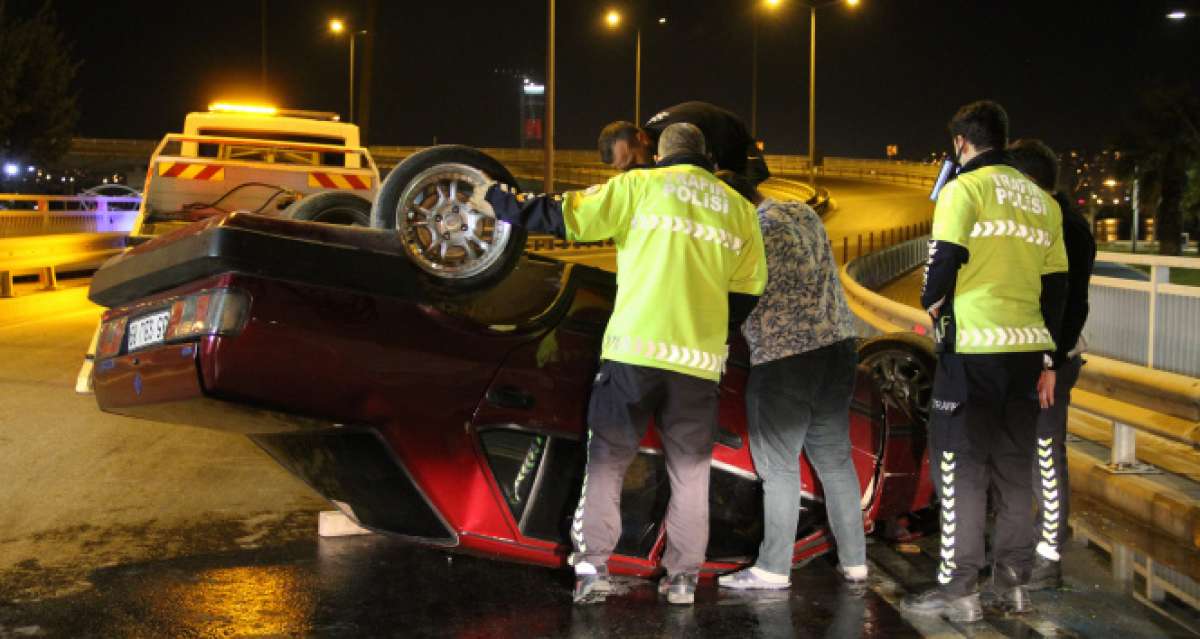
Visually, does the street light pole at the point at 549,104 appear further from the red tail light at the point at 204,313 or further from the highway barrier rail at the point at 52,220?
the red tail light at the point at 204,313

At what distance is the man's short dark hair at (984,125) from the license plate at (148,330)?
298 centimetres

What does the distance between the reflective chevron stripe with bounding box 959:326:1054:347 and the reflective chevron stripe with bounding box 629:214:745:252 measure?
943mm

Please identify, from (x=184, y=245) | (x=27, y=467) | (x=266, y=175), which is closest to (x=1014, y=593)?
(x=184, y=245)

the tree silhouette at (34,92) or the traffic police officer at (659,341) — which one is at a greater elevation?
the tree silhouette at (34,92)

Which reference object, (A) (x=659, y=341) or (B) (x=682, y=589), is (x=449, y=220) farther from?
(B) (x=682, y=589)

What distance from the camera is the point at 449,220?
4.41 metres

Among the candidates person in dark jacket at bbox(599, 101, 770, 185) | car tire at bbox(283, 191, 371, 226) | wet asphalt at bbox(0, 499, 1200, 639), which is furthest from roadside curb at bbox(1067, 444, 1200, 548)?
car tire at bbox(283, 191, 371, 226)

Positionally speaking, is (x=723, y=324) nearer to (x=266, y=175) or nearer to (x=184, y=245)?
(x=184, y=245)

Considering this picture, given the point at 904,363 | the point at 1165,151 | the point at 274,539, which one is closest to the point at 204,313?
the point at 274,539

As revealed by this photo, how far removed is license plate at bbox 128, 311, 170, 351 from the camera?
4.08 metres

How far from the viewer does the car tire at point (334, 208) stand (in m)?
5.57

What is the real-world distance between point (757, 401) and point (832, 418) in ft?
1.07

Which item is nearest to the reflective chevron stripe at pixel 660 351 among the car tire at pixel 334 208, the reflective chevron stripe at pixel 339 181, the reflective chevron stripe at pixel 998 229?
the reflective chevron stripe at pixel 998 229

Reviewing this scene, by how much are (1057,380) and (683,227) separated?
6.14 feet
